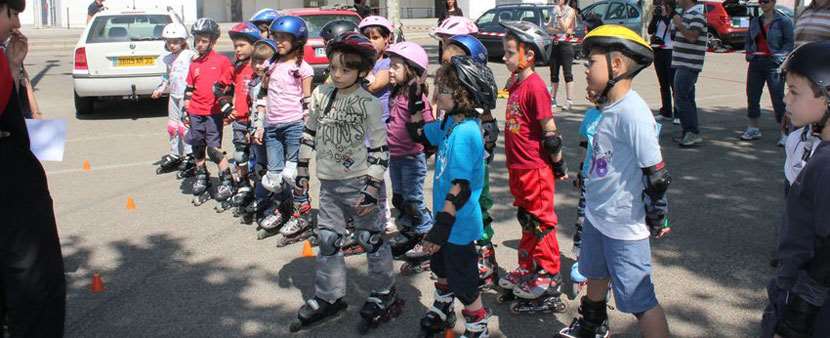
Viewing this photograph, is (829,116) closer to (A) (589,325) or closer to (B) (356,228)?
(A) (589,325)

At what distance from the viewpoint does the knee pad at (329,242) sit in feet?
14.3

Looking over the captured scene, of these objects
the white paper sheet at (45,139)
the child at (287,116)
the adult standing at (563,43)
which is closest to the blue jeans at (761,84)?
the adult standing at (563,43)

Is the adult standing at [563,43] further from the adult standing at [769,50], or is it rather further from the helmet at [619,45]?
the helmet at [619,45]

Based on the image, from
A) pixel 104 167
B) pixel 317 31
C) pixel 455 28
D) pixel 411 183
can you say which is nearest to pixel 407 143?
pixel 411 183

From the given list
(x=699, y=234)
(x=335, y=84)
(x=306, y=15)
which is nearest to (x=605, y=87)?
(x=335, y=84)

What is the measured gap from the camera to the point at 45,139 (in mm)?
3572

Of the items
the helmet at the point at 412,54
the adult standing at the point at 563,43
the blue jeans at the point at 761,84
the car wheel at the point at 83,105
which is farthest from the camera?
the car wheel at the point at 83,105

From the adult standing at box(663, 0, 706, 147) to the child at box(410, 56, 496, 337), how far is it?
5515mm

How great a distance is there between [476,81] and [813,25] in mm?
4092

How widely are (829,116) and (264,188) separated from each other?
15.6ft

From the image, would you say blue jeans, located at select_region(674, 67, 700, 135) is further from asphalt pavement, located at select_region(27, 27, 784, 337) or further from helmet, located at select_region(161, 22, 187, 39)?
helmet, located at select_region(161, 22, 187, 39)

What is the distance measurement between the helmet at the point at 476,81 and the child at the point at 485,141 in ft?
0.56

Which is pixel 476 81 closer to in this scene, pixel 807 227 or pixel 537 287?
pixel 537 287

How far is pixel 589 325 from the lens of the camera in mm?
3801
